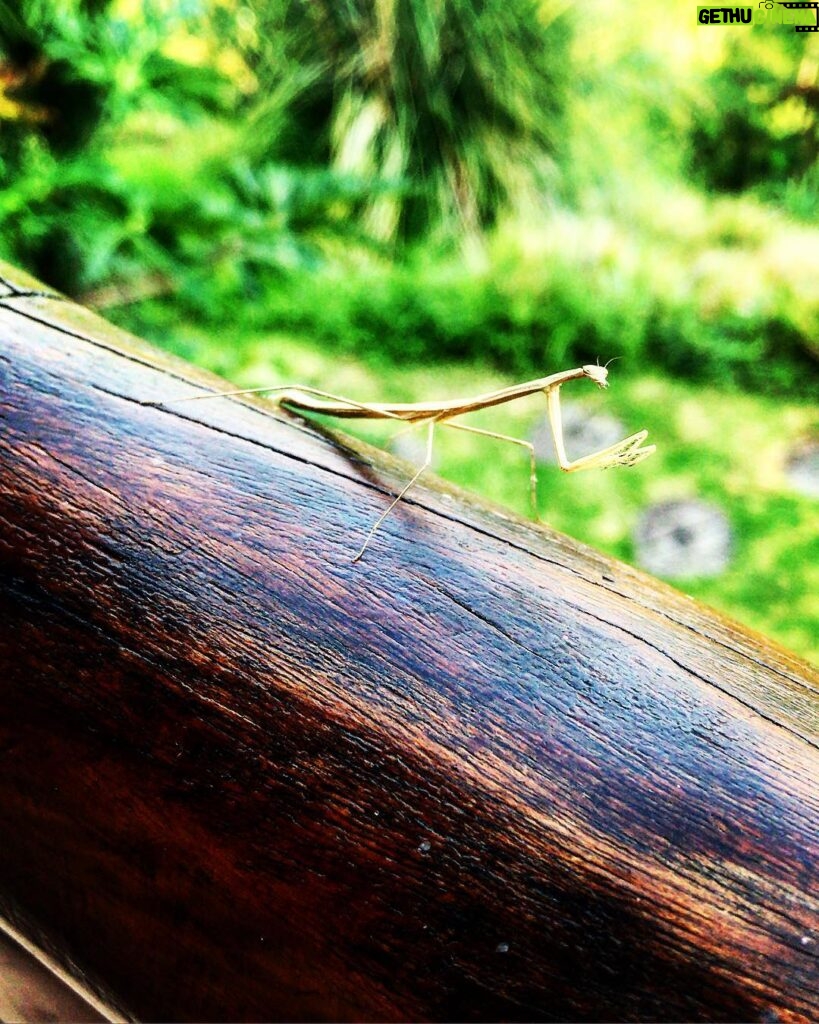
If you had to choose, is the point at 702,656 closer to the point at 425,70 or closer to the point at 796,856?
the point at 796,856

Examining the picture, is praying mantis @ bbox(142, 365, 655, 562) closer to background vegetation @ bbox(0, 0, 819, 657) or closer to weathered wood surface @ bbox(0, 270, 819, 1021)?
weathered wood surface @ bbox(0, 270, 819, 1021)

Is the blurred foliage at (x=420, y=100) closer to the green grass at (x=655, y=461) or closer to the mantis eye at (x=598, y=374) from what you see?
the green grass at (x=655, y=461)

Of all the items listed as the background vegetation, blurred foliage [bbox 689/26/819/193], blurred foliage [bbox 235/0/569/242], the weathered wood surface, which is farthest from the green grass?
blurred foliage [bbox 689/26/819/193]

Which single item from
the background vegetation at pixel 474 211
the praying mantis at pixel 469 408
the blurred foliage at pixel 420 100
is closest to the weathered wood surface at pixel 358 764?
the praying mantis at pixel 469 408

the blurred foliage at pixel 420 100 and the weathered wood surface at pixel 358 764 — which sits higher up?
the blurred foliage at pixel 420 100

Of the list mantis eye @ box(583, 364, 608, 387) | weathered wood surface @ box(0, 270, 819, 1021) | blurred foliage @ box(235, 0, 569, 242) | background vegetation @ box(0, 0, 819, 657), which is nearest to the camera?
weathered wood surface @ box(0, 270, 819, 1021)
